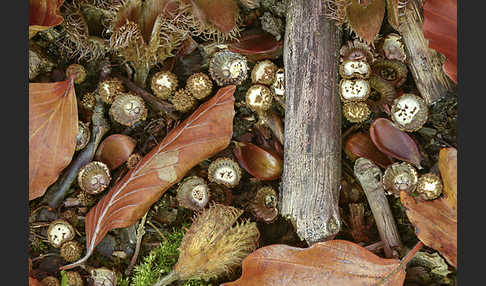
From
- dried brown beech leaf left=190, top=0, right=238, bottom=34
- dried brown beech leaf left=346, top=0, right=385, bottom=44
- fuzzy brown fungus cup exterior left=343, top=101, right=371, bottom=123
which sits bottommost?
fuzzy brown fungus cup exterior left=343, top=101, right=371, bottom=123

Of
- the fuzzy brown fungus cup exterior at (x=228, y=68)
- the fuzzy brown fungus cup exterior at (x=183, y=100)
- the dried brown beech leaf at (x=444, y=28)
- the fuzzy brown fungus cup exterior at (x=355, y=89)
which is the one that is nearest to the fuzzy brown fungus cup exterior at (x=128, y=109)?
the fuzzy brown fungus cup exterior at (x=183, y=100)

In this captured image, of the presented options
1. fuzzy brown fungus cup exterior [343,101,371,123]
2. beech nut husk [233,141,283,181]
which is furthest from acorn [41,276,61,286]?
fuzzy brown fungus cup exterior [343,101,371,123]

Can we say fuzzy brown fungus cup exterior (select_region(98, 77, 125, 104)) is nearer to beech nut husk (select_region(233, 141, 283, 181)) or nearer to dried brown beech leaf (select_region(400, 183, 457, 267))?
beech nut husk (select_region(233, 141, 283, 181))

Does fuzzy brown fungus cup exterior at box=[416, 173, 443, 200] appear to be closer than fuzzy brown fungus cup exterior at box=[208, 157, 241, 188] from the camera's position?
Yes

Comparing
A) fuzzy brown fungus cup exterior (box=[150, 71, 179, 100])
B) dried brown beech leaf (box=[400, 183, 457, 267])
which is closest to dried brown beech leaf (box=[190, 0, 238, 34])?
fuzzy brown fungus cup exterior (box=[150, 71, 179, 100])

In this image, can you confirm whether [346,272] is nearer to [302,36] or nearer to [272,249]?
[272,249]

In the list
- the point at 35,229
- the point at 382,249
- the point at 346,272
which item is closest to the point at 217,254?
the point at 346,272

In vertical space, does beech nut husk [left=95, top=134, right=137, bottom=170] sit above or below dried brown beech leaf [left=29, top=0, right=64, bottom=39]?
below

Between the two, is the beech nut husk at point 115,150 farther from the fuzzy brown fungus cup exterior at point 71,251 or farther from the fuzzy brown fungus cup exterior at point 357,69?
the fuzzy brown fungus cup exterior at point 357,69
